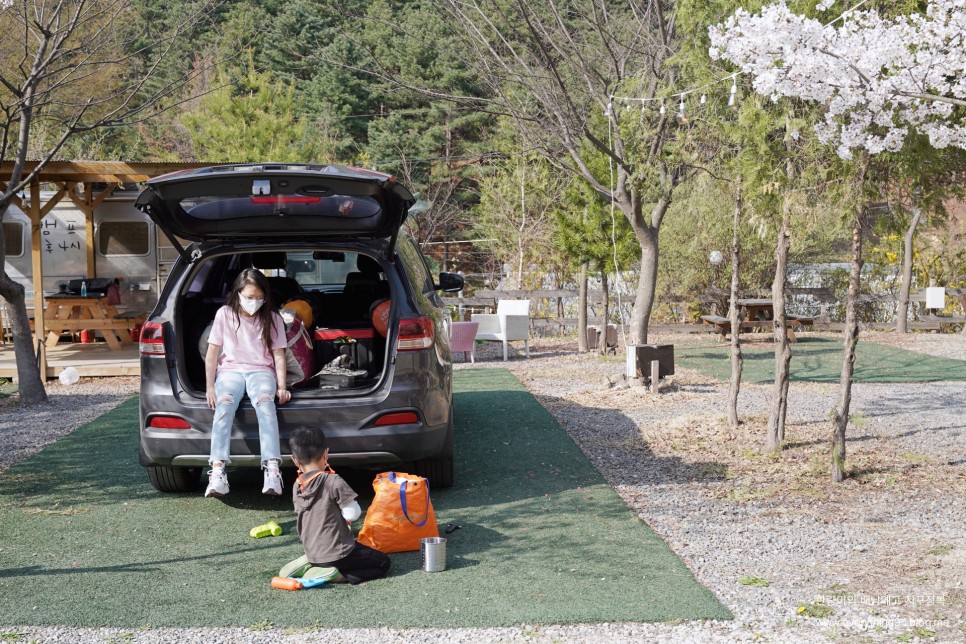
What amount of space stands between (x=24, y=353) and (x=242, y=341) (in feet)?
17.8

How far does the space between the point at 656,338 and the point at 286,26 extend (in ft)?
31.1

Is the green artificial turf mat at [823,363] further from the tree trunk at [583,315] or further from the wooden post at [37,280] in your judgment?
the wooden post at [37,280]

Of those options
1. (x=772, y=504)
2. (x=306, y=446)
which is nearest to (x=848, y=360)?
(x=772, y=504)

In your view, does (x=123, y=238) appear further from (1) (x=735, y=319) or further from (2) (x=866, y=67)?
(2) (x=866, y=67)

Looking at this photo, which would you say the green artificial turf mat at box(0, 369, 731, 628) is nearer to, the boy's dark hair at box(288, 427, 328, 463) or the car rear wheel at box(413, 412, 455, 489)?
the car rear wheel at box(413, 412, 455, 489)

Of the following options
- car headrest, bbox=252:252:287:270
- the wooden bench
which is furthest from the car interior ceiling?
the wooden bench

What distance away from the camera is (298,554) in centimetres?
466

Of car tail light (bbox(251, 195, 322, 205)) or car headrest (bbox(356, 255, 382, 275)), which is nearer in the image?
car tail light (bbox(251, 195, 322, 205))

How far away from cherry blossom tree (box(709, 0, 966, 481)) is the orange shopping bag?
3063 millimetres

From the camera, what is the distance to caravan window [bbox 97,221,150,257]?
1547 cm

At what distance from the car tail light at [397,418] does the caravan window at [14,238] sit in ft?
42.0

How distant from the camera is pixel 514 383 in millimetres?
11656

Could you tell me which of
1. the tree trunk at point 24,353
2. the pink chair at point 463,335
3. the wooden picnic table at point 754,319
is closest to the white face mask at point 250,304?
the tree trunk at point 24,353

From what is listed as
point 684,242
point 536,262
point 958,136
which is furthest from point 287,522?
point 536,262
